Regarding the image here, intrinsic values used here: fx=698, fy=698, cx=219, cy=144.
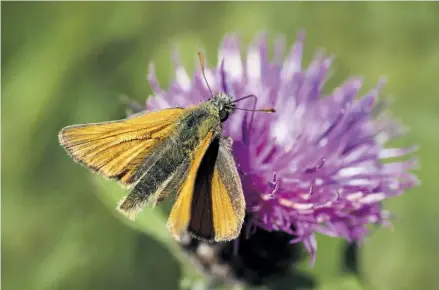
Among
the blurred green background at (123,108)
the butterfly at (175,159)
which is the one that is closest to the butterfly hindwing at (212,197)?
the butterfly at (175,159)

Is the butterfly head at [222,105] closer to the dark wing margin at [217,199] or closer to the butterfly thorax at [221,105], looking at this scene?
the butterfly thorax at [221,105]

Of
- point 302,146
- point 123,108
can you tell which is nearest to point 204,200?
point 302,146

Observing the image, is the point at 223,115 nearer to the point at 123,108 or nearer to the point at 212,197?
the point at 212,197

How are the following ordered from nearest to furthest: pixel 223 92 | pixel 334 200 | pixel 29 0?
pixel 334 200, pixel 223 92, pixel 29 0

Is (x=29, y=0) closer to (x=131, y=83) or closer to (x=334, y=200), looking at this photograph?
(x=131, y=83)

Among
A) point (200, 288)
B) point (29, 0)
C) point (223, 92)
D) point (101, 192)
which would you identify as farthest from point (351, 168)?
point (29, 0)

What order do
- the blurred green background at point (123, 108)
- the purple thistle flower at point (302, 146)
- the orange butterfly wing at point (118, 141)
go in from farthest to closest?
the blurred green background at point (123, 108) → the purple thistle flower at point (302, 146) → the orange butterfly wing at point (118, 141)

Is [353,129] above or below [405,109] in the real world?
above
